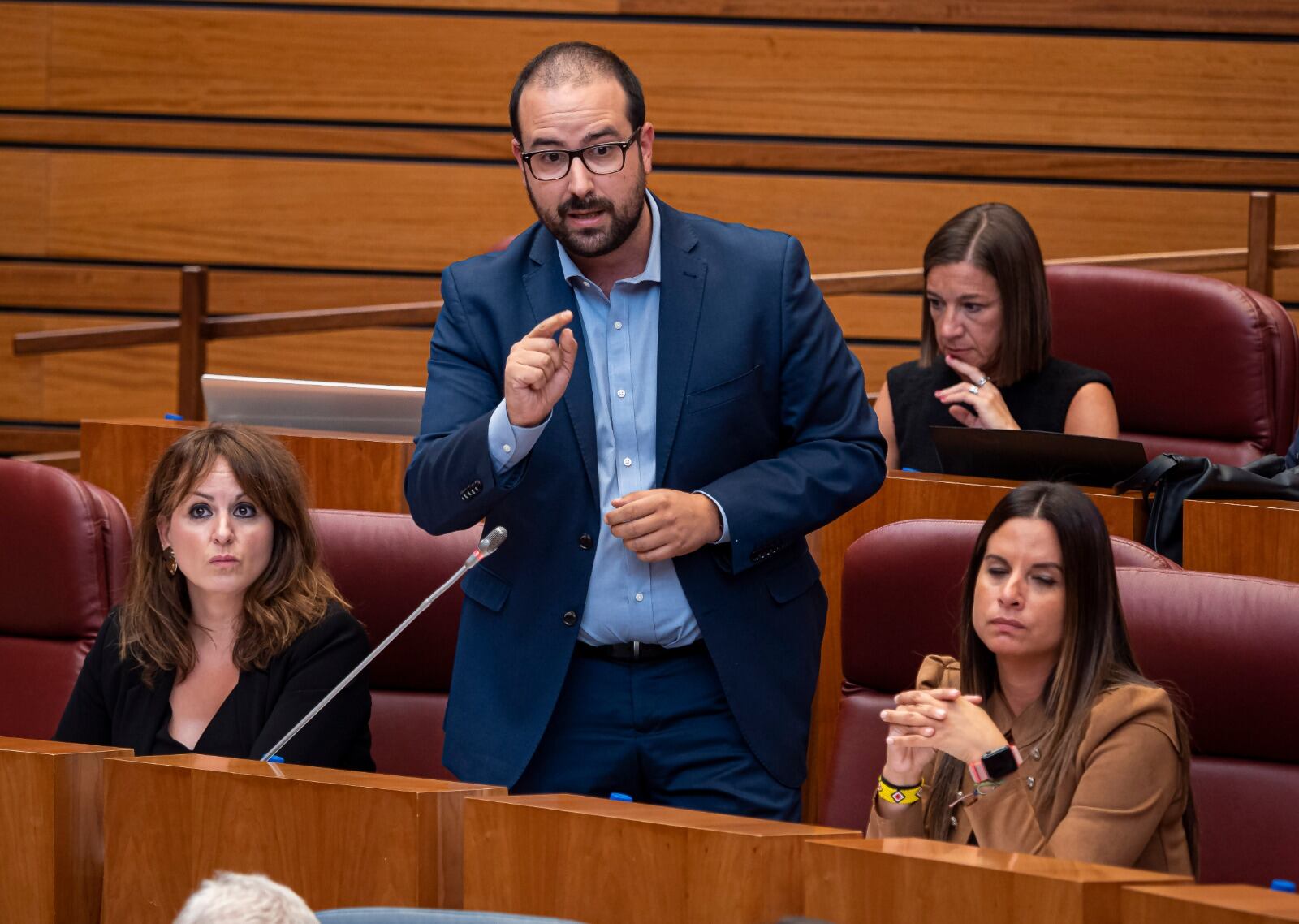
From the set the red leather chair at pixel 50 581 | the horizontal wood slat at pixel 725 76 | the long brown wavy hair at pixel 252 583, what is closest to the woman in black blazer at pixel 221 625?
the long brown wavy hair at pixel 252 583

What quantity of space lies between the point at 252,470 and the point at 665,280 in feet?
1.79

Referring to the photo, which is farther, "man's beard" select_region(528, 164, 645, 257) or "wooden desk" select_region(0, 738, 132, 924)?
"man's beard" select_region(528, 164, 645, 257)

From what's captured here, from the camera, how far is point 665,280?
1501 millimetres

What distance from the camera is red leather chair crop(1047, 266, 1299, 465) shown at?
8.71ft

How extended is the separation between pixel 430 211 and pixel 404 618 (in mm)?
2141

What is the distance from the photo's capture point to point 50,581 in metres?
1.96

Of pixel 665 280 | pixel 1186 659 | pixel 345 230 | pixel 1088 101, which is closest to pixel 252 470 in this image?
pixel 665 280

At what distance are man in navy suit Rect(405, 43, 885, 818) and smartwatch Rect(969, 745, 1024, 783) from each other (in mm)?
187

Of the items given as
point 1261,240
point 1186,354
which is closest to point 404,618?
point 1186,354

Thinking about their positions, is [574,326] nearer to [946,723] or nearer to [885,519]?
[946,723]

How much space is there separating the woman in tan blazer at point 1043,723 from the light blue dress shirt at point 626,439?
22 centimetres

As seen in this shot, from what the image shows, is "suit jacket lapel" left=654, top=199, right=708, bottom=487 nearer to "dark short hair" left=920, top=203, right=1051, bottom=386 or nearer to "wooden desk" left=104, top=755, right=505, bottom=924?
"wooden desk" left=104, top=755, right=505, bottom=924

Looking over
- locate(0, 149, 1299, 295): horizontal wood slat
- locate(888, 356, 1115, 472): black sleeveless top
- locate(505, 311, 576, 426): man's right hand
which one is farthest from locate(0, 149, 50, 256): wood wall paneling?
locate(505, 311, 576, 426): man's right hand

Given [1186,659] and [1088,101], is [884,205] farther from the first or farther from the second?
[1186,659]
